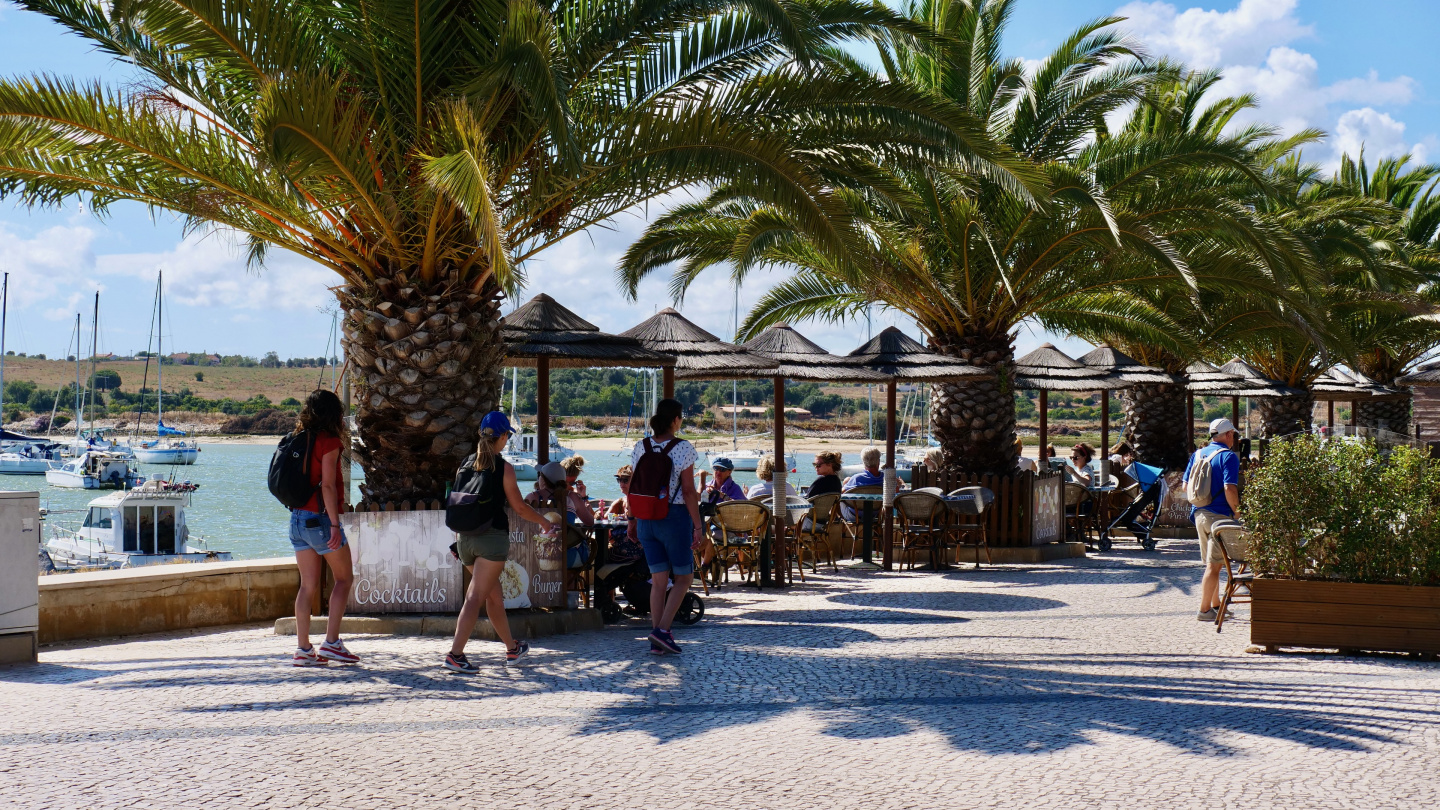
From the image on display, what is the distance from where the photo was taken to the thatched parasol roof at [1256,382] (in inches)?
886

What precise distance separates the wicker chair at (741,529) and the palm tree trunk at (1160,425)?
12.1 metres

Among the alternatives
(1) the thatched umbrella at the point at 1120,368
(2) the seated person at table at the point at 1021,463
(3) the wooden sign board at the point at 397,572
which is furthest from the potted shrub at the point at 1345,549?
(1) the thatched umbrella at the point at 1120,368

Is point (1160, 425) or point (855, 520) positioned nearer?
point (855, 520)

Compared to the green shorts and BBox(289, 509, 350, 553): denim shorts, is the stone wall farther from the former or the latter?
the green shorts

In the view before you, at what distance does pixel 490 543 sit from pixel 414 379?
206cm

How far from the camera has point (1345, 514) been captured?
7953 millimetres

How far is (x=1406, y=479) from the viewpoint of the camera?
7.93 m

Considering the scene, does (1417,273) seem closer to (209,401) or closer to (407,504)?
(407,504)

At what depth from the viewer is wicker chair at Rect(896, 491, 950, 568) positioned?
13.7 meters

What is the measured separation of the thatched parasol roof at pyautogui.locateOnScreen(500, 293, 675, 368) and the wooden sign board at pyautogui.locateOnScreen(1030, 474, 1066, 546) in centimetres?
664

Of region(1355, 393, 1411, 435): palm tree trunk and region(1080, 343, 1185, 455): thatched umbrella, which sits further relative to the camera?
region(1355, 393, 1411, 435): palm tree trunk

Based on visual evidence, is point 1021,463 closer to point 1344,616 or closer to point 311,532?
point 1344,616

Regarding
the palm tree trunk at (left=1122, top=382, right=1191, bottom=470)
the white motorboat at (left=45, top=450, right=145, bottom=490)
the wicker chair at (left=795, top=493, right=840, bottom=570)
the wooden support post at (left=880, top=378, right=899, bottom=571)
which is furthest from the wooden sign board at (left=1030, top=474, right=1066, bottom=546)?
the white motorboat at (left=45, top=450, right=145, bottom=490)

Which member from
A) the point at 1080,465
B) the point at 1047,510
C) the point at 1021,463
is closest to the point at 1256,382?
the point at 1080,465
